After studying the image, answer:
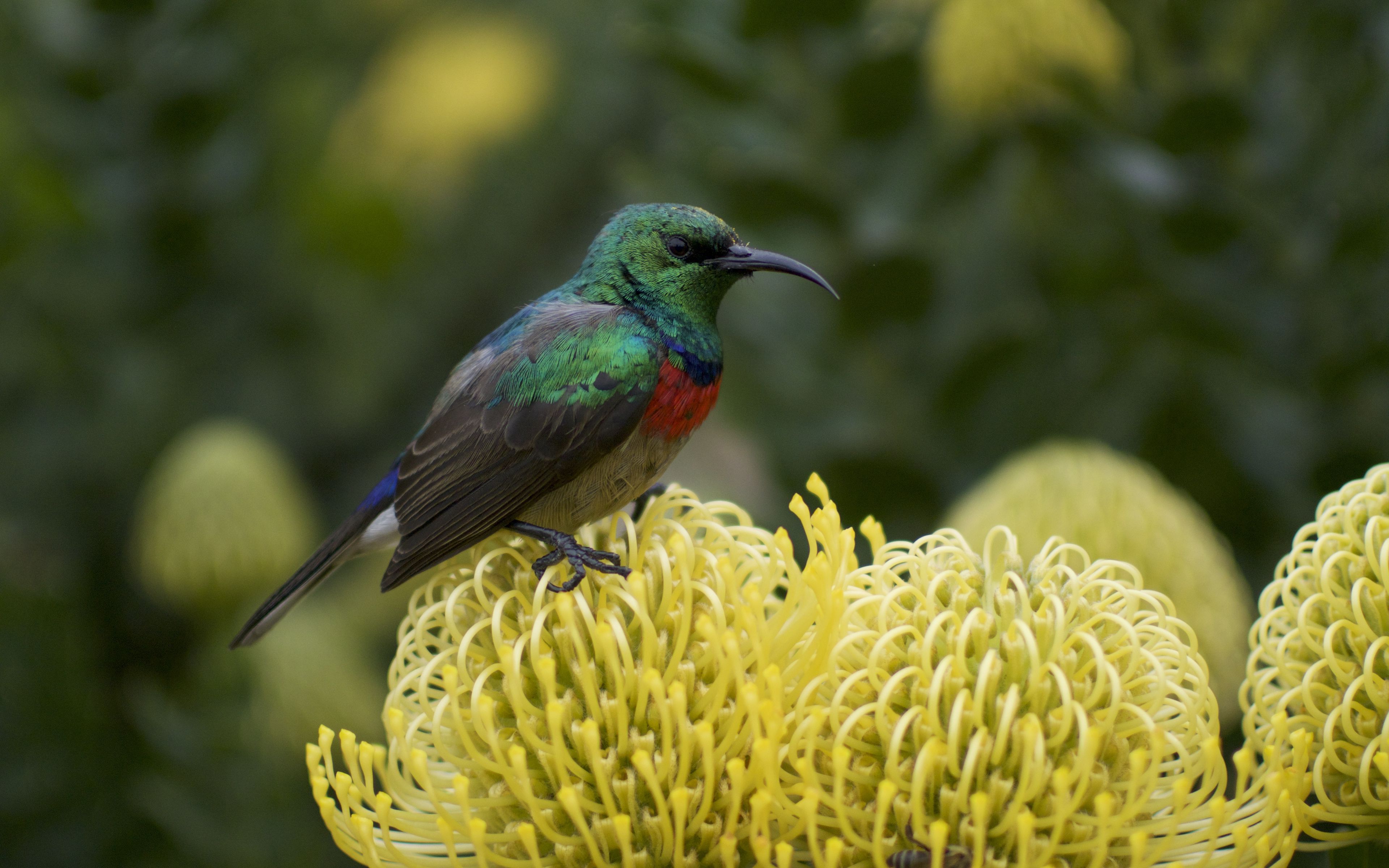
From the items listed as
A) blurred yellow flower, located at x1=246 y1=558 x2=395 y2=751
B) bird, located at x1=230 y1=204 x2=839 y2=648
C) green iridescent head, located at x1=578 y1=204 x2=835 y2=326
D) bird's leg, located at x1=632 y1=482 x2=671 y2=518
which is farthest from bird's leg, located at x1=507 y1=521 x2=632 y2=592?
blurred yellow flower, located at x1=246 y1=558 x2=395 y2=751

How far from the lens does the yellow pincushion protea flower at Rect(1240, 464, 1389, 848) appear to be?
1.42 m

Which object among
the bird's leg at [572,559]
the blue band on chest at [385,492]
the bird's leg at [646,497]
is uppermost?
the bird's leg at [646,497]

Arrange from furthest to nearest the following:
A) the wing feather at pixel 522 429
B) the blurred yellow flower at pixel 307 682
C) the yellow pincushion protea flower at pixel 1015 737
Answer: the blurred yellow flower at pixel 307 682 → the wing feather at pixel 522 429 → the yellow pincushion protea flower at pixel 1015 737

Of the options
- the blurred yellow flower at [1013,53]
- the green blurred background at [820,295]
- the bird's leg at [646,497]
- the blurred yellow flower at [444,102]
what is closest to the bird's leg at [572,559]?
the bird's leg at [646,497]

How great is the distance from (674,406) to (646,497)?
0.72 ft

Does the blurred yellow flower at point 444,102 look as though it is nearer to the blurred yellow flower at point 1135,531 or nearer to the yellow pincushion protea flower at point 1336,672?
the blurred yellow flower at point 1135,531

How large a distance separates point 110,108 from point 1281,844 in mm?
3494

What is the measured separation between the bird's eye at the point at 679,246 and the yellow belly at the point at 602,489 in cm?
34

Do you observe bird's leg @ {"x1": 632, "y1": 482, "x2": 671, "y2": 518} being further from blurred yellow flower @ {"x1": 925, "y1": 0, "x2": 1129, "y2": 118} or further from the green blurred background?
blurred yellow flower @ {"x1": 925, "y1": 0, "x2": 1129, "y2": 118}

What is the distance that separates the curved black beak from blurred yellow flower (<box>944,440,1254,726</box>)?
1.93 ft

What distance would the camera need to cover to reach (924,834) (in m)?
1.35

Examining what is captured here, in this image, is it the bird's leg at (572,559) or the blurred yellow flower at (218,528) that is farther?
the blurred yellow flower at (218,528)

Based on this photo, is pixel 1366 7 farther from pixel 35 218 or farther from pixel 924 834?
pixel 35 218

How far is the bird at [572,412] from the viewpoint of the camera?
5.89ft
